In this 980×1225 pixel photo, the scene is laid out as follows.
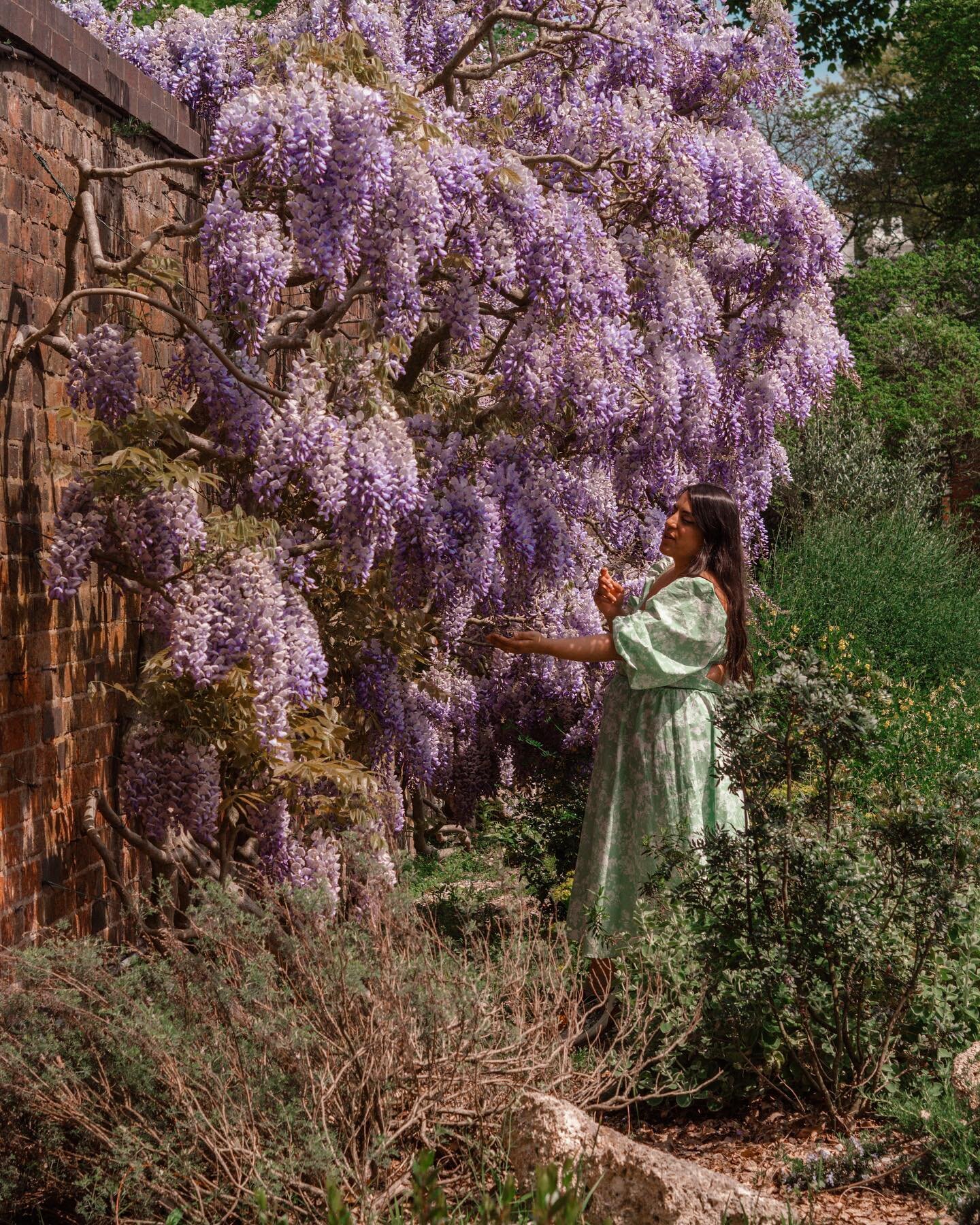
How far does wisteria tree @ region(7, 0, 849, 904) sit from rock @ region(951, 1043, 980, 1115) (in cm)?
163

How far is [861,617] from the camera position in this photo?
9766mm

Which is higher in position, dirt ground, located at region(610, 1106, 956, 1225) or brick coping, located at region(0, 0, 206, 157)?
brick coping, located at region(0, 0, 206, 157)

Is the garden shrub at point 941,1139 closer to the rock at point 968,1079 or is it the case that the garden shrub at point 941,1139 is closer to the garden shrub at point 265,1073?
the rock at point 968,1079

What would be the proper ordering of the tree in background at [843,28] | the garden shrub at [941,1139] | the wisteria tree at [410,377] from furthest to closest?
1. the tree in background at [843,28]
2. the wisteria tree at [410,377]
3. the garden shrub at [941,1139]

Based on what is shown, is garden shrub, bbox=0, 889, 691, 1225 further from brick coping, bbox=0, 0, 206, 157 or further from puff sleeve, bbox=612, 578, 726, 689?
brick coping, bbox=0, 0, 206, 157

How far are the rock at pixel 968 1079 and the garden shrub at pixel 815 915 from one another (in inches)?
7.6

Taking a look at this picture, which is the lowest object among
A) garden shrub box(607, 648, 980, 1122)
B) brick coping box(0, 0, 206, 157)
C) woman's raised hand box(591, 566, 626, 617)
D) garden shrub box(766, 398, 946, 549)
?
garden shrub box(607, 648, 980, 1122)

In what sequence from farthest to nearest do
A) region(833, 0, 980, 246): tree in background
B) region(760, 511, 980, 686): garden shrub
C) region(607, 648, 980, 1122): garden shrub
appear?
region(833, 0, 980, 246): tree in background < region(760, 511, 980, 686): garden shrub < region(607, 648, 980, 1122): garden shrub

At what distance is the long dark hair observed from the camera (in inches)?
192

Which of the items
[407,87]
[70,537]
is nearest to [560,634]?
[407,87]

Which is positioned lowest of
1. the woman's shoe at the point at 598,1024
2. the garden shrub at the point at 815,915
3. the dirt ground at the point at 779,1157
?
the dirt ground at the point at 779,1157

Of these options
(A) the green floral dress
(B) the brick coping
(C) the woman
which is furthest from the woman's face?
(B) the brick coping

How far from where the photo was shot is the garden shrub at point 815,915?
12.3 feet

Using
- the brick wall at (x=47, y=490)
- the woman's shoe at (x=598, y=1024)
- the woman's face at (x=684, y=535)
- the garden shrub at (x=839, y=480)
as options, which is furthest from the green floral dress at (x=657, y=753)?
the garden shrub at (x=839, y=480)
